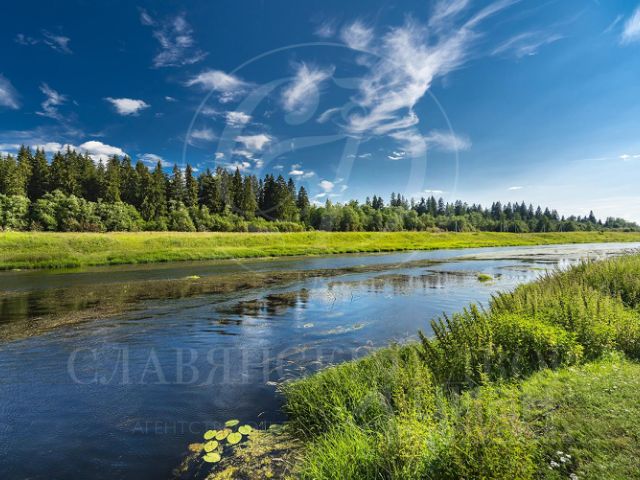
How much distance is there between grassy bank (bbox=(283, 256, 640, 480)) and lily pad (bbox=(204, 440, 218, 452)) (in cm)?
173

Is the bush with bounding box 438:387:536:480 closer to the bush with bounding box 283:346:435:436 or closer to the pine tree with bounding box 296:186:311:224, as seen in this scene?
the bush with bounding box 283:346:435:436

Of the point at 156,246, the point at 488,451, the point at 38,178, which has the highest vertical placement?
the point at 38,178

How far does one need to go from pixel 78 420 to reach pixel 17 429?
1235 mm

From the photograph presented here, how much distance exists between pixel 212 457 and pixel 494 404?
216 inches

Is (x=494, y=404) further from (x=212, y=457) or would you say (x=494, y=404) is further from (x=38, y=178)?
(x=38, y=178)

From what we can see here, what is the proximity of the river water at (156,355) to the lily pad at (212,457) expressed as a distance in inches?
23.6

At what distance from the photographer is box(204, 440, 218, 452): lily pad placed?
7004 mm

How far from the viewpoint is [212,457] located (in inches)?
264

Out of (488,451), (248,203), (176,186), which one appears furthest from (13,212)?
(488,451)

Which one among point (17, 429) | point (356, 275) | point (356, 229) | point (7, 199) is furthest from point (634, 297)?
point (356, 229)

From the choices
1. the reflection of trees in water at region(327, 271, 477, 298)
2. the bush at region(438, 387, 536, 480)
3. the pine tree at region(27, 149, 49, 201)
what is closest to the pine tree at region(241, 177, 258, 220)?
the pine tree at region(27, 149, 49, 201)

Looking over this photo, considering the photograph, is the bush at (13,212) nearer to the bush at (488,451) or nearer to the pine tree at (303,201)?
the pine tree at (303,201)

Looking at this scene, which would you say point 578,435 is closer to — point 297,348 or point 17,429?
point 297,348

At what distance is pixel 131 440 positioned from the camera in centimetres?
747
